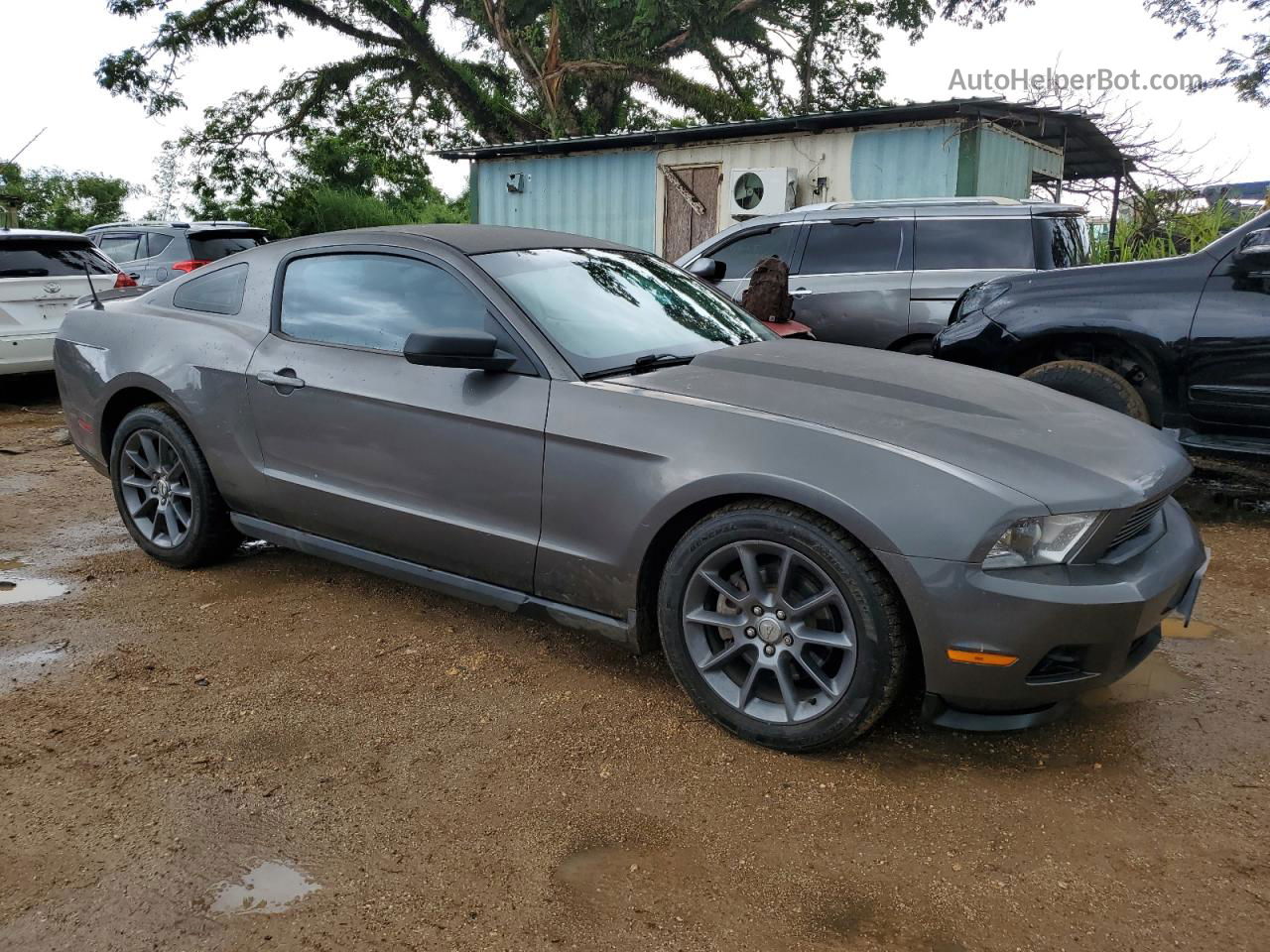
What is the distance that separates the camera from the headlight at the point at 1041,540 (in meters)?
2.51

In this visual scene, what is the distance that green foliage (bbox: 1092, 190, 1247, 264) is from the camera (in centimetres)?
796

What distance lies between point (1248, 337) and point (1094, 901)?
374cm

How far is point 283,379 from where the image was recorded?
3799mm

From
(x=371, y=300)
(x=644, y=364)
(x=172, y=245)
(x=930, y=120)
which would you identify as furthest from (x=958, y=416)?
(x=172, y=245)

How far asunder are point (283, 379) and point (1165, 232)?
8.11 metres

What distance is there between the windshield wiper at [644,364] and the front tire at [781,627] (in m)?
0.67

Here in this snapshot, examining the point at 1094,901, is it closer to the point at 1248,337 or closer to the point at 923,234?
the point at 1248,337

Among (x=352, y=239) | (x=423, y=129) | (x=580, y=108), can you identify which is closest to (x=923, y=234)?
(x=352, y=239)

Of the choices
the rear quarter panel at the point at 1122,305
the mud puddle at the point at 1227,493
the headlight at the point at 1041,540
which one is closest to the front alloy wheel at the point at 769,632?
the headlight at the point at 1041,540

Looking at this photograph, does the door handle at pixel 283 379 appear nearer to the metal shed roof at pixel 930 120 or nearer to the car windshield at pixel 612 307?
the car windshield at pixel 612 307

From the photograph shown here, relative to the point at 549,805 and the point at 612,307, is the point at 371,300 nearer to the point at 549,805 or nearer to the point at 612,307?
the point at 612,307

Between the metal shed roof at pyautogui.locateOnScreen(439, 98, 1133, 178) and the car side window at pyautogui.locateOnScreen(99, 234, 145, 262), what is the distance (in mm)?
4493

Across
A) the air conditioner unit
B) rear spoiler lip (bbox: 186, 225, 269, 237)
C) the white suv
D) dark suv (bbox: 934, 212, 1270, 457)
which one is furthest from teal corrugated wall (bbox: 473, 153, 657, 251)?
dark suv (bbox: 934, 212, 1270, 457)

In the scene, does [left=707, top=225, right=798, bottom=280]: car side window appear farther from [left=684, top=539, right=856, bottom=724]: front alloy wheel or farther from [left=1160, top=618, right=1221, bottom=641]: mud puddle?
[left=684, top=539, right=856, bottom=724]: front alloy wheel
